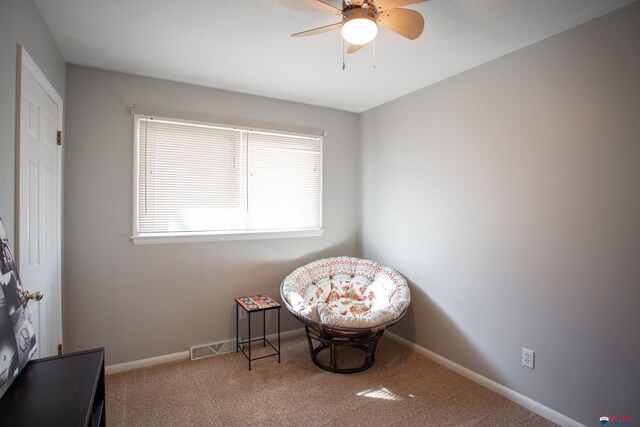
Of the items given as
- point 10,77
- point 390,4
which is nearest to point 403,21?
point 390,4

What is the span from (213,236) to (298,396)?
1.52m

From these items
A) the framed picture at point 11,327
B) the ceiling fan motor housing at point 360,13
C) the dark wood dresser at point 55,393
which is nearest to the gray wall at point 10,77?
the framed picture at point 11,327

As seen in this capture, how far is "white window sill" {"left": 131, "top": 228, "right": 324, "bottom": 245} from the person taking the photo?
2.83m

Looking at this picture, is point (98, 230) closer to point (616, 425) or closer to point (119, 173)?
point (119, 173)

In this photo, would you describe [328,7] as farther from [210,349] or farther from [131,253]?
[210,349]

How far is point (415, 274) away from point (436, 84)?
1719 millimetres

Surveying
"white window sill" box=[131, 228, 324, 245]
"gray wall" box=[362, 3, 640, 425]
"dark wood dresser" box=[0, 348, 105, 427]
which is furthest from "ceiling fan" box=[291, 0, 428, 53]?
"white window sill" box=[131, 228, 324, 245]

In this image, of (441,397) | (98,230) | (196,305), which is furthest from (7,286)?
(441,397)

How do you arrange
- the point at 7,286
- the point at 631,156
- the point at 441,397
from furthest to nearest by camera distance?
the point at 441,397 < the point at 631,156 < the point at 7,286

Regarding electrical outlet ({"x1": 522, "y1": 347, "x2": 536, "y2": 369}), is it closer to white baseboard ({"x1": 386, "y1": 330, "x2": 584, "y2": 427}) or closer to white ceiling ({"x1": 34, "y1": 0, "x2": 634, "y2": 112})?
white baseboard ({"x1": 386, "y1": 330, "x2": 584, "y2": 427})

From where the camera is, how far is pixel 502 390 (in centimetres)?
245

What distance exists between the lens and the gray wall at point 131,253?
8.59ft

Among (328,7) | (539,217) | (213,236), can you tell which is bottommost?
(213,236)

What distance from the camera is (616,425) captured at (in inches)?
74.3
